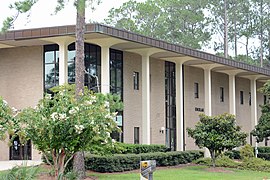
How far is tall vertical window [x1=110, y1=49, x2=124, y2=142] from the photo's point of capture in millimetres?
32375

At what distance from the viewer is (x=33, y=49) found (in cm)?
3212

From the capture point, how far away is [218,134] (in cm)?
2980

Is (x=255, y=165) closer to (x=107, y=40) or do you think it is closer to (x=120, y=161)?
(x=120, y=161)

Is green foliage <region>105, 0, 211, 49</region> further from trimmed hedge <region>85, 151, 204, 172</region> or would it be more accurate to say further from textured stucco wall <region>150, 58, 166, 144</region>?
trimmed hedge <region>85, 151, 204, 172</region>

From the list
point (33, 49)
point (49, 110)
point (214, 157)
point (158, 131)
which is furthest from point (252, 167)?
point (49, 110)

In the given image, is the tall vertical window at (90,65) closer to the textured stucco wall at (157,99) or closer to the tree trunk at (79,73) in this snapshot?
the textured stucco wall at (157,99)

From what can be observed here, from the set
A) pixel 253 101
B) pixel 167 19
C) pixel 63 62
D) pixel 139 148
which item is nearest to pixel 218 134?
pixel 139 148

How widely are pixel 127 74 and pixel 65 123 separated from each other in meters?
16.2

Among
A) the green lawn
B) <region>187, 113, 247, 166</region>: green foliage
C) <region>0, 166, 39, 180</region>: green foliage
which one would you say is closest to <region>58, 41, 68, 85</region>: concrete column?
the green lawn

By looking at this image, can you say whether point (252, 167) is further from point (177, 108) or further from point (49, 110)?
point (49, 110)

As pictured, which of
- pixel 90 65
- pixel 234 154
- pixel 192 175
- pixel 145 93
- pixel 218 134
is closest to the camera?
pixel 192 175

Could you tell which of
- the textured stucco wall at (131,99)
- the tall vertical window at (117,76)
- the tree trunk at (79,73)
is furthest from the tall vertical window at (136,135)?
the tree trunk at (79,73)

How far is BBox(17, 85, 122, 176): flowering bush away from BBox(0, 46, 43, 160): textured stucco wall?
13412 mm

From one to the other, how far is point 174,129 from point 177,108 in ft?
5.47
